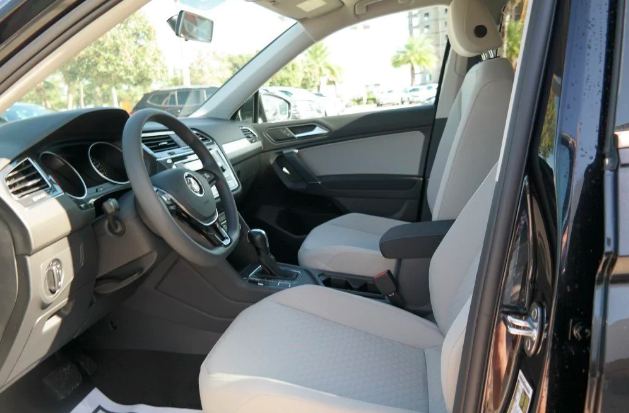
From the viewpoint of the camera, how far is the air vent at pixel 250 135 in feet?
10.1

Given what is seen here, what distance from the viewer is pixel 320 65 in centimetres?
311

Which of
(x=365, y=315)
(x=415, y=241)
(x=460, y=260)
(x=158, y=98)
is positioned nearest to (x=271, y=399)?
(x=365, y=315)

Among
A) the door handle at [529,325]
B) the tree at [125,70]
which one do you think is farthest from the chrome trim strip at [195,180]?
the door handle at [529,325]

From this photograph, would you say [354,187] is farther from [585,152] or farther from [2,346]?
[585,152]

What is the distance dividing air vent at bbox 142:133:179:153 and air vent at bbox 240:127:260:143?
77 centimetres

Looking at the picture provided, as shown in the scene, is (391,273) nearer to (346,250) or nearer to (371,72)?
(346,250)

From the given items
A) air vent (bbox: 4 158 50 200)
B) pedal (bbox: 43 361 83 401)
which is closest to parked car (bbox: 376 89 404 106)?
pedal (bbox: 43 361 83 401)

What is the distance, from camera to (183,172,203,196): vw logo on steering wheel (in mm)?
1651

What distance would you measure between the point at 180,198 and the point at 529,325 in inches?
41.2

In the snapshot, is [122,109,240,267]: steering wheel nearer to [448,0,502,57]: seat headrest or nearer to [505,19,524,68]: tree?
[505,19,524,68]: tree

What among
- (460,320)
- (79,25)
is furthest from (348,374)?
(79,25)

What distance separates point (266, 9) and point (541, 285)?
7.12 ft

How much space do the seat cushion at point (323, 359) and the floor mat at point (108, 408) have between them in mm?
591

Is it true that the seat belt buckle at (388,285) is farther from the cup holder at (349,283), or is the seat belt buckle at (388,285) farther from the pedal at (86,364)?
the pedal at (86,364)
